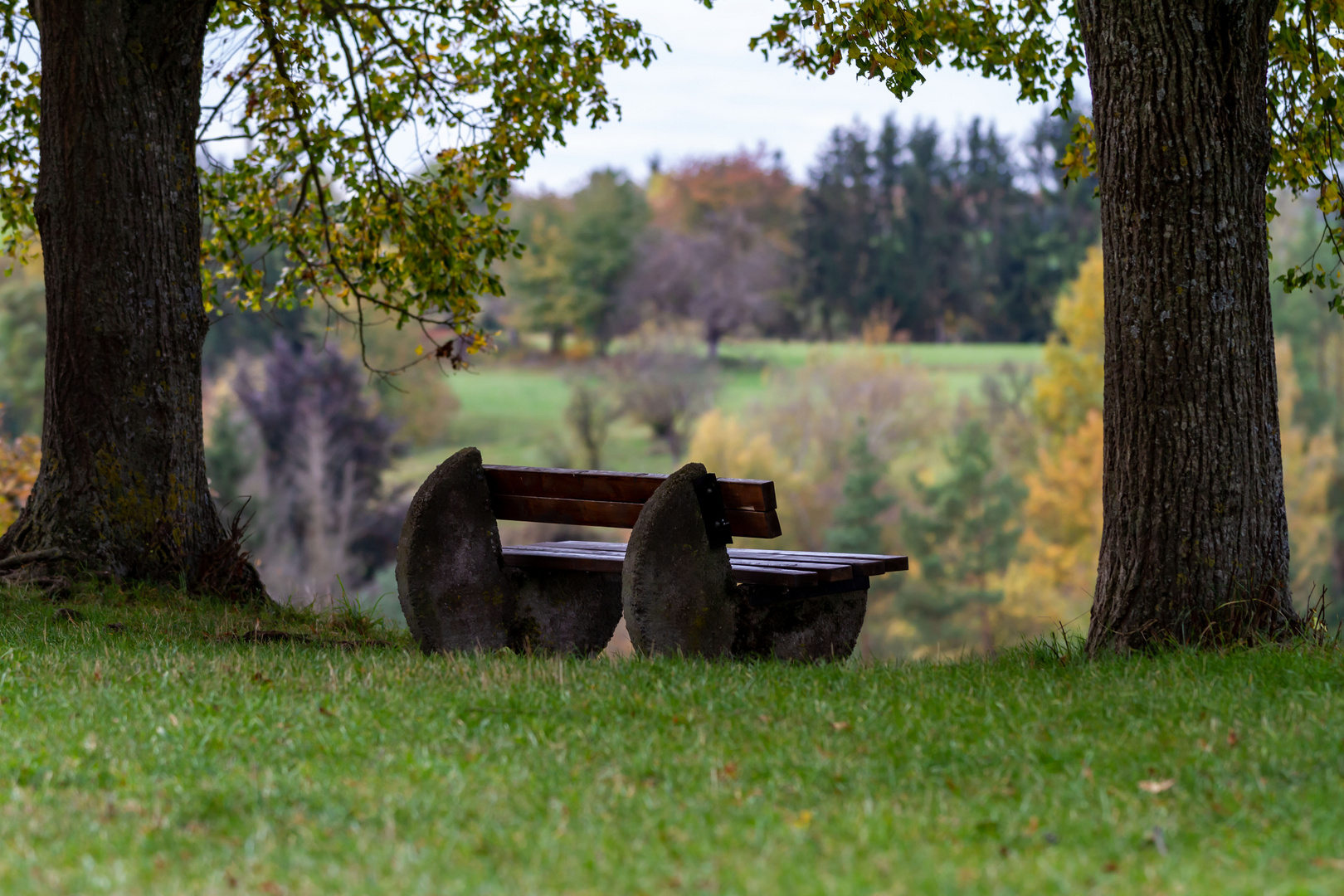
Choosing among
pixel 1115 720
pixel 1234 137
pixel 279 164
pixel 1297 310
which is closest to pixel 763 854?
pixel 1115 720

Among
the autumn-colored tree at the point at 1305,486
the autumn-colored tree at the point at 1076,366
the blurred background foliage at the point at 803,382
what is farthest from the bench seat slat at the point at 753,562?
the autumn-colored tree at the point at 1076,366

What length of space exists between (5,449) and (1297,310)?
5892cm

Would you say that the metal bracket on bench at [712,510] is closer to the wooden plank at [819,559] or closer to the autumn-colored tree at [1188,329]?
the wooden plank at [819,559]

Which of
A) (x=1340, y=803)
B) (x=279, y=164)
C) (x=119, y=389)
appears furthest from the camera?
(x=279, y=164)

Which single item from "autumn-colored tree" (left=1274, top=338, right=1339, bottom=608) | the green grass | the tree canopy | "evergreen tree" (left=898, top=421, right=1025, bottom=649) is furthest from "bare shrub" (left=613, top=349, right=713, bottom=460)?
the green grass

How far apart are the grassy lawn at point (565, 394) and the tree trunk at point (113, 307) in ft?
154

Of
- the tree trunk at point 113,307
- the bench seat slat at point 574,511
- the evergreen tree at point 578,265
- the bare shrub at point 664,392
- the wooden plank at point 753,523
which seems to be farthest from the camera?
the evergreen tree at point 578,265

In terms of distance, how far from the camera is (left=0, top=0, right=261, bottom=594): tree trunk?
8.43 metres

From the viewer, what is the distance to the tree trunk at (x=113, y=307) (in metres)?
8.43

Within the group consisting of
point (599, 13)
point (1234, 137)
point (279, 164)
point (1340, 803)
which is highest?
point (599, 13)

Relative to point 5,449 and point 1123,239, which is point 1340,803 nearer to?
point 1123,239

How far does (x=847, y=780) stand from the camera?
4.28 m

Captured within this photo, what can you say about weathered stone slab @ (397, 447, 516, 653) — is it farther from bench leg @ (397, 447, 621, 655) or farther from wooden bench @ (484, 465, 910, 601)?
wooden bench @ (484, 465, 910, 601)

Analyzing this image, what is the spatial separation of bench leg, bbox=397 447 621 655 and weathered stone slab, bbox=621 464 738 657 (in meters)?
0.69
